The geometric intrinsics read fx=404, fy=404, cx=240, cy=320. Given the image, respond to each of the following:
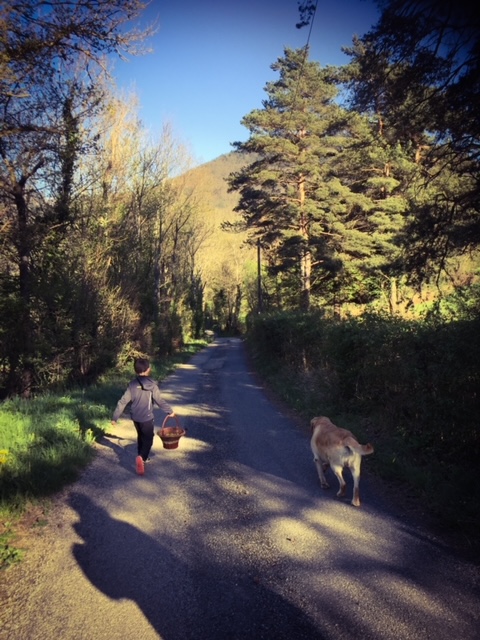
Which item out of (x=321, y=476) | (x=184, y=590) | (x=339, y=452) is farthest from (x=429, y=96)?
(x=184, y=590)

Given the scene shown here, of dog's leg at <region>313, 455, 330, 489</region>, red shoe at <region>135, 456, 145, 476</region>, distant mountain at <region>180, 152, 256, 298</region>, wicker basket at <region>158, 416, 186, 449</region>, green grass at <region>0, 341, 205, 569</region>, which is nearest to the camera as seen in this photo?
green grass at <region>0, 341, 205, 569</region>

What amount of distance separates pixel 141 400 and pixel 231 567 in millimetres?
3054

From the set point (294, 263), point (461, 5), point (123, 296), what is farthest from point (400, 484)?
point (294, 263)

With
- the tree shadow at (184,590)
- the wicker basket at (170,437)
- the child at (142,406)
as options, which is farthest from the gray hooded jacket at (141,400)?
the tree shadow at (184,590)

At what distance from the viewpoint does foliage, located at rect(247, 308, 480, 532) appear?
4.98 m

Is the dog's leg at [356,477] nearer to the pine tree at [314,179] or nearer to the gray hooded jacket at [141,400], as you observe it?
the gray hooded jacket at [141,400]

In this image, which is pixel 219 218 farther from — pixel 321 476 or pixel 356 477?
pixel 356 477

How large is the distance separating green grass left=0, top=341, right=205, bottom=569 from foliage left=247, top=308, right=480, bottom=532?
179 inches

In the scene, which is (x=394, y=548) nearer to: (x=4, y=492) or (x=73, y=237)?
(x=4, y=492)

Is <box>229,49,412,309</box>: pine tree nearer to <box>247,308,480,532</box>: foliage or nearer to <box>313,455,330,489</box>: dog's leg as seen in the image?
<box>247,308,480,532</box>: foliage

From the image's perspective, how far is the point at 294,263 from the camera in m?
23.7

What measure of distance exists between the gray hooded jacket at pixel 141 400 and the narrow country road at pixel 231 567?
840 millimetres

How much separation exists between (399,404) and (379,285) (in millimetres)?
20314

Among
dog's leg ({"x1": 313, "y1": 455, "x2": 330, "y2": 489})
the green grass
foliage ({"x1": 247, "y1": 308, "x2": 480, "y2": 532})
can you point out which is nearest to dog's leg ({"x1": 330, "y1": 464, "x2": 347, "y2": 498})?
dog's leg ({"x1": 313, "y1": 455, "x2": 330, "y2": 489})
